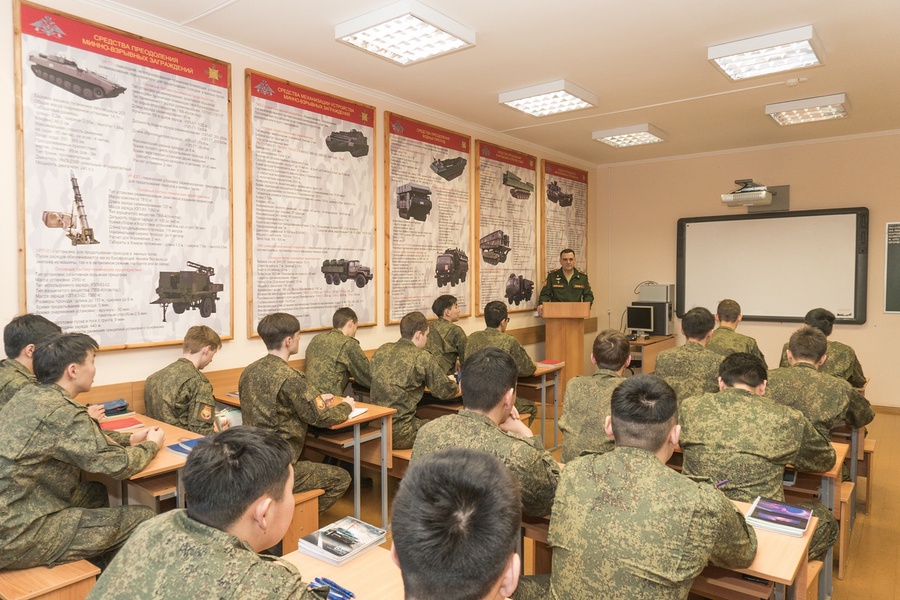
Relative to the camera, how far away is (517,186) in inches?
274

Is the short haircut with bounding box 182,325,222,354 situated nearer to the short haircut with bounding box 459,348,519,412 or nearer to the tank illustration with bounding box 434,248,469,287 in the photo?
the short haircut with bounding box 459,348,519,412

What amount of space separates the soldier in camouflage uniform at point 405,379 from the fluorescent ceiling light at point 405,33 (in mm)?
1805

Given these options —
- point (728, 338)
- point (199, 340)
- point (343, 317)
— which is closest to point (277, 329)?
point (199, 340)

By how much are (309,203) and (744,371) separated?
10.8 ft

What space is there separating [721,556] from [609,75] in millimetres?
3930

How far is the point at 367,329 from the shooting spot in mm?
5125

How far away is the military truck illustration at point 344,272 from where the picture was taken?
15.6 feet

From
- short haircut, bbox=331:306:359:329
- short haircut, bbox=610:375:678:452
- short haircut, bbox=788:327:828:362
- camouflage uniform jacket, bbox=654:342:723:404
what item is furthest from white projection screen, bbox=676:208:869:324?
short haircut, bbox=610:375:678:452

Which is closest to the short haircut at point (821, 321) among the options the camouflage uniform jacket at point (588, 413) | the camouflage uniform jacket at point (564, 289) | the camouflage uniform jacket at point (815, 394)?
the camouflage uniform jacket at point (815, 394)

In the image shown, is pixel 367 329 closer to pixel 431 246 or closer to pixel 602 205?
pixel 431 246

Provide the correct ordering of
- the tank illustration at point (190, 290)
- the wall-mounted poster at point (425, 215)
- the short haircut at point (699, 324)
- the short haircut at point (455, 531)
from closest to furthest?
the short haircut at point (455, 531) → the tank illustration at point (190, 290) → the short haircut at point (699, 324) → the wall-mounted poster at point (425, 215)

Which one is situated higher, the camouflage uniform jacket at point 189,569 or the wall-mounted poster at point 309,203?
the wall-mounted poster at point 309,203

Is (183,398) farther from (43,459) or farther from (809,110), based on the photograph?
(809,110)

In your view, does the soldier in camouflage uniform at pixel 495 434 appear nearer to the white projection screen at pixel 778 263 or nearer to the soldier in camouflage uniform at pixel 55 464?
the soldier in camouflage uniform at pixel 55 464
